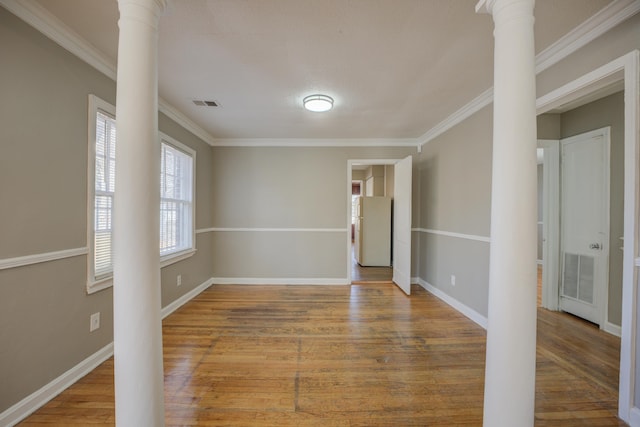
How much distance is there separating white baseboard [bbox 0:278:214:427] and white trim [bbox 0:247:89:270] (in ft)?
2.71

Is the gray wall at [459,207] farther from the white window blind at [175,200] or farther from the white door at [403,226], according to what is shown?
the white window blind at [175,200]

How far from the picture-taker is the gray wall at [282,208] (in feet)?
14.3

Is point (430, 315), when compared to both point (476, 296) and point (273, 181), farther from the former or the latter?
point (273, 181)

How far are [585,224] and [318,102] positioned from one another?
3364 mm

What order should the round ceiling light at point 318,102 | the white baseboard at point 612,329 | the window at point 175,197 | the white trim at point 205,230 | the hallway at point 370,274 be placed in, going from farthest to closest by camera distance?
the hallway at point 370,274, the white trim at point 205,230, the window at point 175,197, the round ceiling light at point 318,102, the white baseboard at point 612,329

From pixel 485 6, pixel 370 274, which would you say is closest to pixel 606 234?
pixel 485 6

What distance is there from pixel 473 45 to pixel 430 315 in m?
2.76

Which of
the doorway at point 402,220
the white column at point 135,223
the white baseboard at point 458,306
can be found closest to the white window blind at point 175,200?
the white column at point 135,223

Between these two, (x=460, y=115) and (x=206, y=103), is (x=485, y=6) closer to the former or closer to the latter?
(x=460, y=115)

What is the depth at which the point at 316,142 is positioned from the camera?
14.2 feet

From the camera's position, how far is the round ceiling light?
8.71 feet

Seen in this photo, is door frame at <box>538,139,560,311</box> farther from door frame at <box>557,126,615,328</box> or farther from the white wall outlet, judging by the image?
the white wall outlet

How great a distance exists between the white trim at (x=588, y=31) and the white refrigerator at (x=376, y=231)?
394cm

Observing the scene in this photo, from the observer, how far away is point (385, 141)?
4316 millimetres
